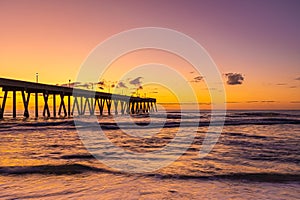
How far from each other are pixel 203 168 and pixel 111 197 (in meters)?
3.42

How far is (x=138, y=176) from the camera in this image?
6766 mm

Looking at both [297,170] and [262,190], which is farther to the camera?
[297,170]

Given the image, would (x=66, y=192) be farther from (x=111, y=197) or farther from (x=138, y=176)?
(x=138, y=176)

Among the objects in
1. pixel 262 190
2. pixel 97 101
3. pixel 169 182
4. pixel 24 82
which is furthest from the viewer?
pixel 97 101

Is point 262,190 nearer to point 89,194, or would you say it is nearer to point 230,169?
point 230,169

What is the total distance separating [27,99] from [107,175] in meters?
51.2

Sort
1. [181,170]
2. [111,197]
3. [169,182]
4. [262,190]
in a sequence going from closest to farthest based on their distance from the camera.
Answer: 1. [111,197]
2. [262,190]
3. [169,182]
4. [181,170]

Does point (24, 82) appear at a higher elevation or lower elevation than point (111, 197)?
higher

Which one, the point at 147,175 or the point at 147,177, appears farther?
the point at 147,175

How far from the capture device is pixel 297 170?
24.9 ft

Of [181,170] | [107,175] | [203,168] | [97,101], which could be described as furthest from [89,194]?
[97,101]

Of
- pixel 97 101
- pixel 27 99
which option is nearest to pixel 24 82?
pixel 27 99

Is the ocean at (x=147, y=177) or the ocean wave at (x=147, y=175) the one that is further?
the ocean wave at (x=147, y=175)

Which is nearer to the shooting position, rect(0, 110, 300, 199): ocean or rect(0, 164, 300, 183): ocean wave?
rect(0, 110, 300, 199): ocean
